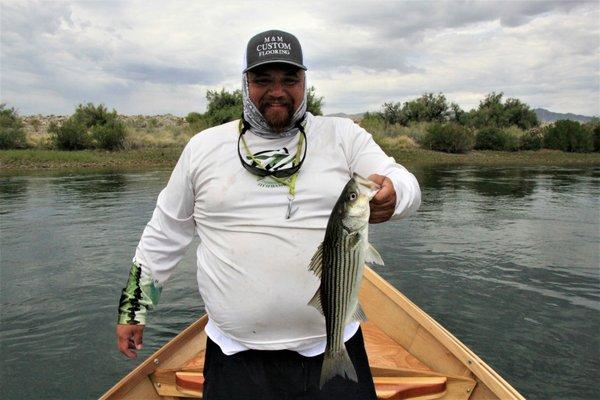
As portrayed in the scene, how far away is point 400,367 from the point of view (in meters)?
5.16

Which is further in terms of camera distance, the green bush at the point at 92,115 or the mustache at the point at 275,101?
the green bush at the point at 92,115

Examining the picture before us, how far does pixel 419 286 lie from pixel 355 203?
347 inches

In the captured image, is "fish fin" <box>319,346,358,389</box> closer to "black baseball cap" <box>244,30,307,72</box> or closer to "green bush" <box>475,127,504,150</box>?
"black baseball cap" <box>244,30,307,72</box>

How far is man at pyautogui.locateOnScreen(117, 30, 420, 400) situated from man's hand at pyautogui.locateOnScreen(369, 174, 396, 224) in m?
0.01

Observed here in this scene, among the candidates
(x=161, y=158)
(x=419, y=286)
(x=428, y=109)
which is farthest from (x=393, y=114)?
(x=419, y=286)

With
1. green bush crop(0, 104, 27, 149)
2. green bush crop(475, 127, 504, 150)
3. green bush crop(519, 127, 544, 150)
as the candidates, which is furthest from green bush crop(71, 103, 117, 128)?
green bush crop(519, 127, 544, 150)

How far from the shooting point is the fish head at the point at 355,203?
6.93ft

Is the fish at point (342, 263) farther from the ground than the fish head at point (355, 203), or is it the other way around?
the fish head at point (355, 203)

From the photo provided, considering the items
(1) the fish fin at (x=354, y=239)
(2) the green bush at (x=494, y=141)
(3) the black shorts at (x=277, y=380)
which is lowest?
(3) the black shorts at (x=277, y=380)

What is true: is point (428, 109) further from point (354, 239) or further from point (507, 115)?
point (354, 239)

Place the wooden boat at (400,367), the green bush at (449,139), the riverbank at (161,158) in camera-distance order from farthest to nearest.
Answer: the green bush at (449,139), the riverbank at (161,158), the wooden boat at (400,367)

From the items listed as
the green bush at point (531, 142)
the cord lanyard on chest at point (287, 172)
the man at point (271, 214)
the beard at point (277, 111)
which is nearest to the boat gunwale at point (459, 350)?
the man at point (271, 214)

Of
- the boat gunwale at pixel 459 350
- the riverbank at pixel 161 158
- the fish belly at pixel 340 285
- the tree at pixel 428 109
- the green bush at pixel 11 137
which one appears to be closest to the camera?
the fish belly at pixel 340 285

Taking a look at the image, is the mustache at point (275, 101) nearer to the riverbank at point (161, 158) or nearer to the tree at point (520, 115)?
the riverbank at point (161, 158)
